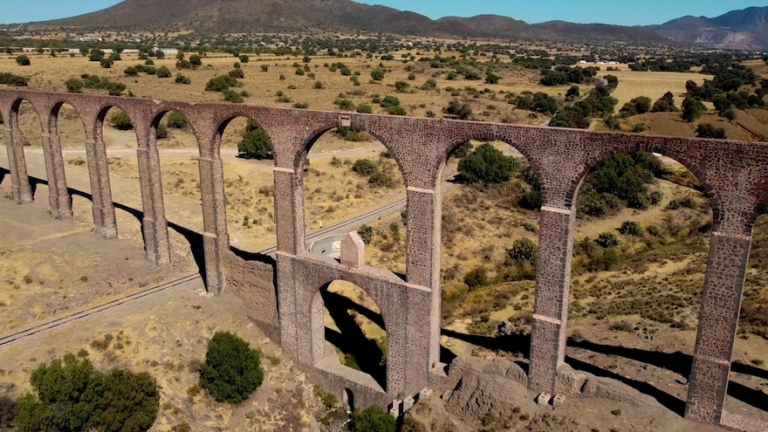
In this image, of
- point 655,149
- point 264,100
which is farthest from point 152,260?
point 264,100

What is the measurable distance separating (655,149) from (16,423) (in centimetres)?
1995

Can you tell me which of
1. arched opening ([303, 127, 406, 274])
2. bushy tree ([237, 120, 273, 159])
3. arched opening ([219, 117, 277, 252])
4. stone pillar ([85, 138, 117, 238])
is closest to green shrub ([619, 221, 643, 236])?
arched opening ([303, 127, 406, 274])

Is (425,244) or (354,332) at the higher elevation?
(425,244)

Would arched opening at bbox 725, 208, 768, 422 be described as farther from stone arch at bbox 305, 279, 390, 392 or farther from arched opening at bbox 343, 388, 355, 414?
arched opening at bbox 343, 388, 355, 414

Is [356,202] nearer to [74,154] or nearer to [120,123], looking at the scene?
[74,154]

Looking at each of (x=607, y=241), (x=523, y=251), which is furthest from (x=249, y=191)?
(x=607, y=241)

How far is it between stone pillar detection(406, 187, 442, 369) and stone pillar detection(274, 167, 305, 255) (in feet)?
15.9

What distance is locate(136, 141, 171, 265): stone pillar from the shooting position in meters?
26.1

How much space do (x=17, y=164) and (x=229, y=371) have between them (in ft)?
79.6

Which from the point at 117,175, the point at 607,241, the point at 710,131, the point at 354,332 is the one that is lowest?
the point at 354,332

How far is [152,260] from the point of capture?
92.2ft

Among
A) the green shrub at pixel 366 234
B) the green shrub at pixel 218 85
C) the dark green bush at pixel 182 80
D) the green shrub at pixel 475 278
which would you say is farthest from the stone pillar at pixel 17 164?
the dark green bush at pixel 182 80

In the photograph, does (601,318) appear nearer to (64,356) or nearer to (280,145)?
(280,145)

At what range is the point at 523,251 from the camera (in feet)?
109
